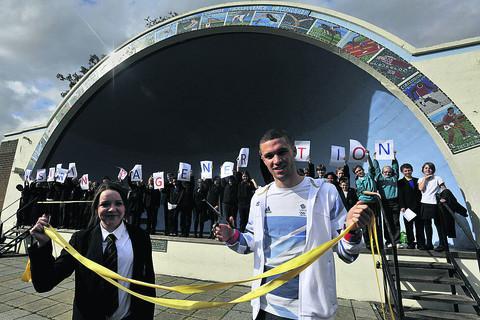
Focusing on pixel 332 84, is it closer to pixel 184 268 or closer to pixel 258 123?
pixel 258 123

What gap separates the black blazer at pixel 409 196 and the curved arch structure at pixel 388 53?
1.33 m

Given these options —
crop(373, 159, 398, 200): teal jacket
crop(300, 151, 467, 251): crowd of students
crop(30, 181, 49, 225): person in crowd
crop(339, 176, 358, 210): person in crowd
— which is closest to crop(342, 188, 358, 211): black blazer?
crop(339, 176, 358, 210): person in crowd

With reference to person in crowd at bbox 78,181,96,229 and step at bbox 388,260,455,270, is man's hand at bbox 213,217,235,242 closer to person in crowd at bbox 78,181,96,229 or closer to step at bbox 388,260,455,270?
step at bbox 388,260,455,270

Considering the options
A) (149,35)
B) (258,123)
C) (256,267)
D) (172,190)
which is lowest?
(256,267)

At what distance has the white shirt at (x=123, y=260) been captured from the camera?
1.96 metres

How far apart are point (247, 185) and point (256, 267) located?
593cm

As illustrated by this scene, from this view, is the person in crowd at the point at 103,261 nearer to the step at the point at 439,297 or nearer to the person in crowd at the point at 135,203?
the step at the point at 439,297

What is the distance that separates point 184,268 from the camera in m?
7.11

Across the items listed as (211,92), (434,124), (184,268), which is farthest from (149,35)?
(434,124)

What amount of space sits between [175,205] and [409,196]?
627 cm

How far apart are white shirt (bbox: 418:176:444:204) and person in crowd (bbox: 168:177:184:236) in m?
6.34

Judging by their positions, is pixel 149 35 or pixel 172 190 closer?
pixel 172 190

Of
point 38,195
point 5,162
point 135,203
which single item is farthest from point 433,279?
point 5,162

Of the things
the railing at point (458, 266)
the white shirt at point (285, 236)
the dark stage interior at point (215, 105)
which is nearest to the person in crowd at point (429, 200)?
the railing at point (458, 266)
